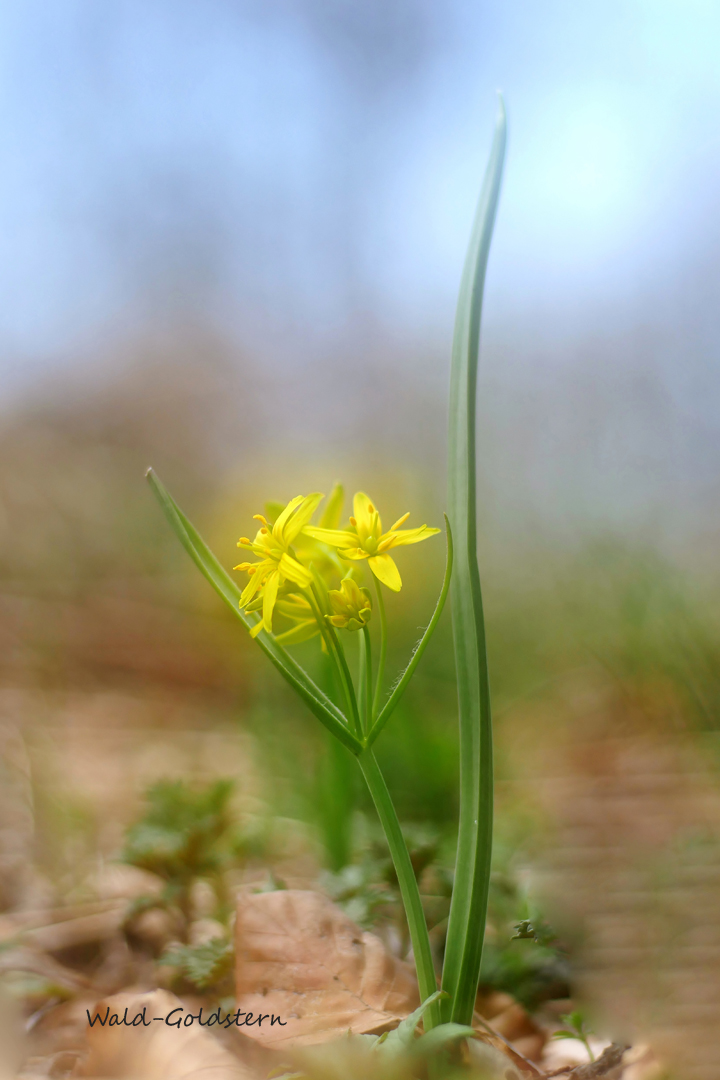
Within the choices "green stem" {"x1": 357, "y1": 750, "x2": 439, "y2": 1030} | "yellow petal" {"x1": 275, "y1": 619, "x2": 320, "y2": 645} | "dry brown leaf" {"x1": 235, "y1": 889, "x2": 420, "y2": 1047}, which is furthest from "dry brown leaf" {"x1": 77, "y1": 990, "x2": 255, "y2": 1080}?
"yellow petal" {"x1": 275, "y1": 619, "x2": 320, "y2": 645}

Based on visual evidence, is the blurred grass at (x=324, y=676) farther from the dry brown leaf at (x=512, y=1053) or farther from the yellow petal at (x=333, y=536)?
the yellow petal at (x=333, y=536)

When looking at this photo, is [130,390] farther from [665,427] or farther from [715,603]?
[715,603]

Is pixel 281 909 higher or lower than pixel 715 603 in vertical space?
lower

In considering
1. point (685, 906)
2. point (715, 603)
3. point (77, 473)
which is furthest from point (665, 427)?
point (77, 473)

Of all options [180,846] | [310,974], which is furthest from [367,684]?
[180,846]

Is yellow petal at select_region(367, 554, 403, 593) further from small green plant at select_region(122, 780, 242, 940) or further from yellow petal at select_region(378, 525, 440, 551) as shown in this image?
small green plant at select_region(122, 780, 242, 940)

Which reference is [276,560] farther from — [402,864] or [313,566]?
[402,864]

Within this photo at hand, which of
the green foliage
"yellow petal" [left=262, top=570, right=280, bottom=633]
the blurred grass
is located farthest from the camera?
the blurred grass
